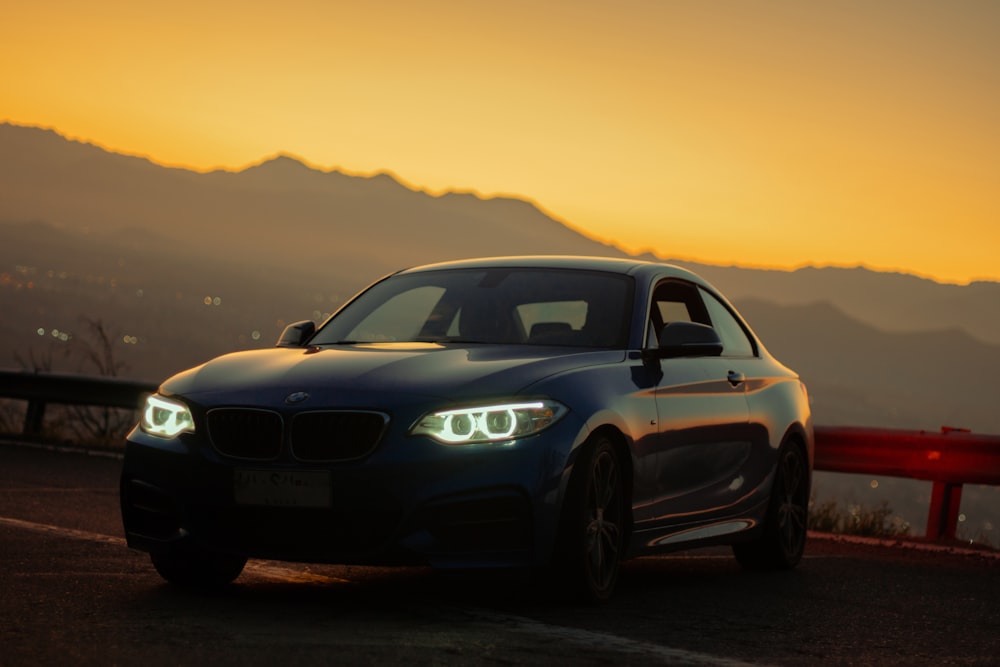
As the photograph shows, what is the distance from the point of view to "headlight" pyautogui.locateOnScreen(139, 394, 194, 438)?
21.5 feet

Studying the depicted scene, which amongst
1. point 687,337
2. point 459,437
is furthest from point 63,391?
point 459,437

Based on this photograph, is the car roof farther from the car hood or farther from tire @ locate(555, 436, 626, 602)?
tire @ locate(555, 436, 626, 602)

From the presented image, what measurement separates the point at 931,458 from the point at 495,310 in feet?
18.4

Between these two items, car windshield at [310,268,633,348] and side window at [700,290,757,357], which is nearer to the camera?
car windshield at [310,268,633,348]

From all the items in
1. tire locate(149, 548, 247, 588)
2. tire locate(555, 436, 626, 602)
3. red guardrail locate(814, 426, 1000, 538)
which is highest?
tire locate(555, 436, 626, 602)

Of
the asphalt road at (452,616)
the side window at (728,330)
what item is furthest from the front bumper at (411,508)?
the side window at (728,330)

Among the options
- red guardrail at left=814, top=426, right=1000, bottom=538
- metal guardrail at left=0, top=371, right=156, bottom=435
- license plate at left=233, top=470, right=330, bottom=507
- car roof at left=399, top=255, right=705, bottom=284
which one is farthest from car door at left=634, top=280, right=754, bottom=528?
metal guardrail at left=0, top=371, right=156, bottom=435

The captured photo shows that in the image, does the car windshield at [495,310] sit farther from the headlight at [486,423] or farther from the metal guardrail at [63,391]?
the metal guardrail at [63,391]

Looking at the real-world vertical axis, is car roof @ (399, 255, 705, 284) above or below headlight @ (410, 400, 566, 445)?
above

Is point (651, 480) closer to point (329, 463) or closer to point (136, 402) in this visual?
point (329, 463)

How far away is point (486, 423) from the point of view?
6180 mm

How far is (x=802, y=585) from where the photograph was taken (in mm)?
8508

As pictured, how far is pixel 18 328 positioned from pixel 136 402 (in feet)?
464

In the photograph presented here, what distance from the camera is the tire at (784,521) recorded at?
906 centimetres
